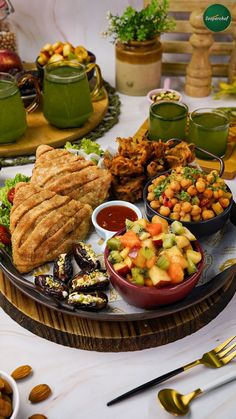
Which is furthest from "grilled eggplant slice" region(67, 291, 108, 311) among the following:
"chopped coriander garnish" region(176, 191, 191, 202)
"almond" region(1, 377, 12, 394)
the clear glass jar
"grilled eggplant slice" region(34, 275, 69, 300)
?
the clear glass jar

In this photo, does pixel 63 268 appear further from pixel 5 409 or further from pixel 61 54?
pixel 61 54

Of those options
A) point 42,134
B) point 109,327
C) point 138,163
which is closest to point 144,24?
point 42,134

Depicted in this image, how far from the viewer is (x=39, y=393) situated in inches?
58.2

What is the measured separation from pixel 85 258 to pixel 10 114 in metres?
1.00

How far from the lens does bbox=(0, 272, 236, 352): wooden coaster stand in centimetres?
163

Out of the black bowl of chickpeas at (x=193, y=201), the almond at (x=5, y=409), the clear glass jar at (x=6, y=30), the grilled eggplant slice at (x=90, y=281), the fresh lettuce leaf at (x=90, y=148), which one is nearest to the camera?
the almond at (x=5, y=409)

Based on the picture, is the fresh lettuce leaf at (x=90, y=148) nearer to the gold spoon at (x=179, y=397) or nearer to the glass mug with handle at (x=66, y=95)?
the glass mug with handle at (x=66, y=95)

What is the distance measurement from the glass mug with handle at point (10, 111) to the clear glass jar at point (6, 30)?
0.67 m

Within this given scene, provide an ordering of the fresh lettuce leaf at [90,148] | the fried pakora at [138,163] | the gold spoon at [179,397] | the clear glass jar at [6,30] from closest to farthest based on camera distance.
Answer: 1. the gold spoon at [179,397]
2. the fried pakora at [138,163]
3. the fresh lettuce leaf at [90,148]
4. the clear glass jar at [6,30]

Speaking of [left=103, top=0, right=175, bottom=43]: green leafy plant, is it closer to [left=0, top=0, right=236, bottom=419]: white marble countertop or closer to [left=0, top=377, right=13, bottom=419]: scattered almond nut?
[left=0, top=0, right=236, bottom=419]: white marble countertop

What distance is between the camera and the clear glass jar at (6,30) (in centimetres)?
310

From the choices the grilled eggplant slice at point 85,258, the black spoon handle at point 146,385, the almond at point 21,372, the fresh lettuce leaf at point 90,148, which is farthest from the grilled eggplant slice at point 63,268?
the fresh lettuce leaf at point 90,148

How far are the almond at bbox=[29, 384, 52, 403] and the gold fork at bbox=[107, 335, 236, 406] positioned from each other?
17 centimetres

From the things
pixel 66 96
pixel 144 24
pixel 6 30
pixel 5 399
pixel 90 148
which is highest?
pixel 144 24
